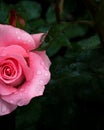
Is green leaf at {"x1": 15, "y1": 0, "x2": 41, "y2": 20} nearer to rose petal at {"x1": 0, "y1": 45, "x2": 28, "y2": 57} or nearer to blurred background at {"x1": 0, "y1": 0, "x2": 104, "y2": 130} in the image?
blurred background at {"x1": 0, "y1": 0, "x2": 104, "y2": 130}

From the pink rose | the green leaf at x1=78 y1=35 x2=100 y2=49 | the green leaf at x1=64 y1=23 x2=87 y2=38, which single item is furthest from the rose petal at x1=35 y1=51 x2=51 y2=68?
the green leaf at x1=64 y1=23 x2=87 y2=38

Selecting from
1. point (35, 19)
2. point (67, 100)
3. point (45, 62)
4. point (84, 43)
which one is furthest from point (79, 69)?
point (35, 19)

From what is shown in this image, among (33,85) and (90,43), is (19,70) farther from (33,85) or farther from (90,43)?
(90,43)

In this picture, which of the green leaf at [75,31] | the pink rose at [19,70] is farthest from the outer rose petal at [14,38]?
the green leaf at [75,31]

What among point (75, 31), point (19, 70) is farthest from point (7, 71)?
point (75, 31)

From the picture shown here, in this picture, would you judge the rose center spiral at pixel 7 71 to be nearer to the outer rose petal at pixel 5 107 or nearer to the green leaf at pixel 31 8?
the outer rose petal at pixel 5 107

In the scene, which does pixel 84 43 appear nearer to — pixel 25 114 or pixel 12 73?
pixel 25 114

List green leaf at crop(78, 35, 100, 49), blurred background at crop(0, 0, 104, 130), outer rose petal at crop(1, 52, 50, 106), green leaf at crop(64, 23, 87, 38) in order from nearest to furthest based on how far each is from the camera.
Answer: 1. outer rose petal at crop(1, 52, 50, 106)
2. blurred background at crop(0, 0, 104, 130)
3. green leaf at crop(78, 35, 100, 49)
4. green leaf at crop(64, 23, 87, 38)

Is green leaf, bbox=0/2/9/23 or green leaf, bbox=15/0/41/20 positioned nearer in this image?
green leaf, bbox=0/2/9/23
